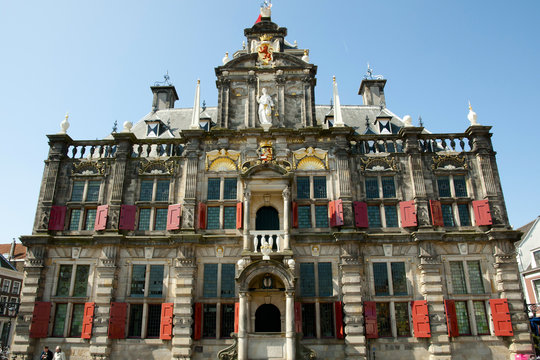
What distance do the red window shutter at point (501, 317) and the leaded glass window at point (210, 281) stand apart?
14813mm

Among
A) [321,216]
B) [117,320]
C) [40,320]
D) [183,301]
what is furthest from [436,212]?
[40,320]

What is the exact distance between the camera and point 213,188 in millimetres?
Result: 23172

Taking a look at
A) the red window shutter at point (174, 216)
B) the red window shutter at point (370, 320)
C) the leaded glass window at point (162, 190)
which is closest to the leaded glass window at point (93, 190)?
the leaded glass window at point (162, 190)

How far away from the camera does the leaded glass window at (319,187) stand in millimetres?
22938

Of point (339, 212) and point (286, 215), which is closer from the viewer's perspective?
point (286, 215)

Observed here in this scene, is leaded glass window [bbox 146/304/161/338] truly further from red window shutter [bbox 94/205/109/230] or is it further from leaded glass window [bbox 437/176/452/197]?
leaded glass window [bbox 437/176/452/197]

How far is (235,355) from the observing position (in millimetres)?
18516

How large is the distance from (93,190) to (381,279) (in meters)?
17.9

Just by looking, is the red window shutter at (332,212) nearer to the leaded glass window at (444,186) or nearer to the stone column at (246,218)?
the stone column at (246,218)

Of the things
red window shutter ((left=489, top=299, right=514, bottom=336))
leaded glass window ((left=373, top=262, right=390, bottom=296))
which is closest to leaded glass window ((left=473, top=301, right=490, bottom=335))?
red window shutter ((left=489, top=299, right=514, bottom=336))

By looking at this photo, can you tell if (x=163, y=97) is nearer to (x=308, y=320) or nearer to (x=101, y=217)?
(x=101, y=217)

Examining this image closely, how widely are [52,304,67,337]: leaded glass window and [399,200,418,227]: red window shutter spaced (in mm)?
19615

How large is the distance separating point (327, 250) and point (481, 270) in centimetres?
856

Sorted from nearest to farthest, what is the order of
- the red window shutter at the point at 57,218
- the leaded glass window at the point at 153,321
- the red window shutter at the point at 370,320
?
the red window shutter at the point at 370,320, the leaded glass window at the point at 153,321, the red window shutter at the point at 57,218
